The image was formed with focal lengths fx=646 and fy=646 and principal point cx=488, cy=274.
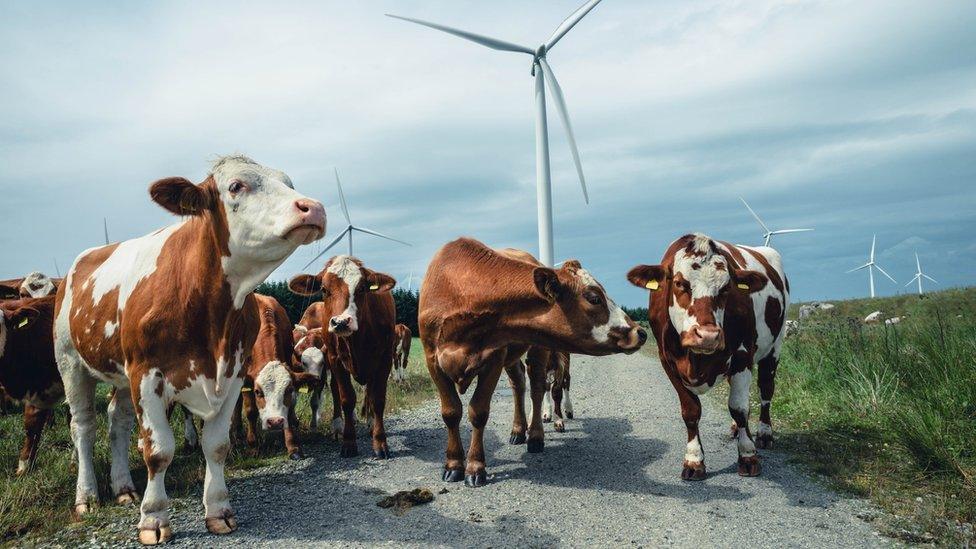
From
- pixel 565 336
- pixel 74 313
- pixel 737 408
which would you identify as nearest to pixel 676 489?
pixel 737 408

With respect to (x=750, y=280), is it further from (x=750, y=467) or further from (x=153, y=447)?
(x=153, y=447)

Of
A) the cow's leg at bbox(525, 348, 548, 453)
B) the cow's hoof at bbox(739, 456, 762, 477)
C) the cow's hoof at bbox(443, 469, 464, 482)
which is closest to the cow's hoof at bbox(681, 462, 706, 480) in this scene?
the cow's hoof at bbox(739, 456, 762, 477)

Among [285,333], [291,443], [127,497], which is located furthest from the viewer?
[285,333]

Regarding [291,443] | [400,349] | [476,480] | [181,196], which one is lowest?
[476,480]

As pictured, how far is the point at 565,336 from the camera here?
276 inches

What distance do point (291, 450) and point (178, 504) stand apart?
2018mm

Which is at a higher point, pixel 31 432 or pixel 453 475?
pixel 31 432

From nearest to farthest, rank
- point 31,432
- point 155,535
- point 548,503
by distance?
point 155,535, point 548,503, point 31,432

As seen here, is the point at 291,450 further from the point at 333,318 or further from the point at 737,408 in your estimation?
the point at 737,408

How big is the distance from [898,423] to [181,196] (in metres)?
7.86

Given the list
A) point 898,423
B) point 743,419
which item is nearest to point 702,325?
point 743,419

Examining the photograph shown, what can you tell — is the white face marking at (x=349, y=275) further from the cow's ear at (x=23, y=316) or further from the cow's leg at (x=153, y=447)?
the cow's ear at (x=23, y=316)

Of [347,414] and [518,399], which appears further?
[518,399]

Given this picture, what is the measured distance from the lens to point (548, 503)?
6402 mm
